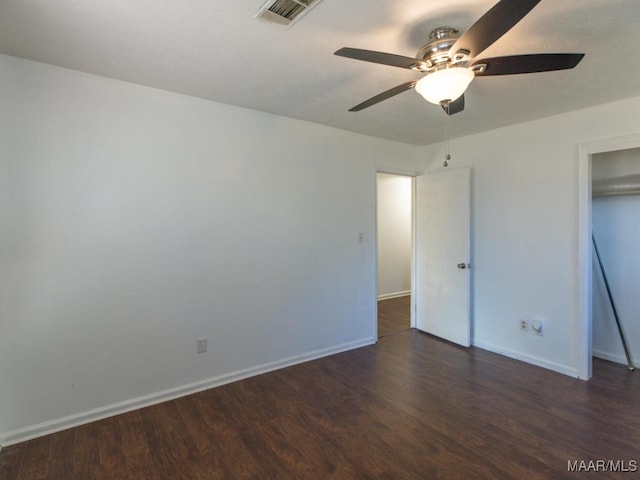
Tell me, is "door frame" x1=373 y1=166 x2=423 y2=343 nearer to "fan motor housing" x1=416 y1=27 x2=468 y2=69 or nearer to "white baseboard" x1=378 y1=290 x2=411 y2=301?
"white baseboard" x1=378 y1=290 x2=411 y2=301

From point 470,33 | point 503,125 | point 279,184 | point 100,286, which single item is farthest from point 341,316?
point 470,33

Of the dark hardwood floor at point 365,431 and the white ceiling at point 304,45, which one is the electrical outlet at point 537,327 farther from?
the white ceiling at point 304,45

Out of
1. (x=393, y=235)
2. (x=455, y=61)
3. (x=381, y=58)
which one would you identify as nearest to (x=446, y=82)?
(x=455, y=61)

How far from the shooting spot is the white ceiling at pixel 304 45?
1.55 metres

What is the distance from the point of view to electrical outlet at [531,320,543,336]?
319cm

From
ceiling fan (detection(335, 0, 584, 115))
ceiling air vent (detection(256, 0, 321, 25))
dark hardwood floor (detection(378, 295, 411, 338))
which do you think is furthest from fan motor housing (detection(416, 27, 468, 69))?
dark hardwood floor (detection(378, 295, 411, 338))

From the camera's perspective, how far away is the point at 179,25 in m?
1.68

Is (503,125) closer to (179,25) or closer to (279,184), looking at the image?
(279,184)

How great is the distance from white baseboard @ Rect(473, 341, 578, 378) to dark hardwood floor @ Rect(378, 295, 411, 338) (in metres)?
1.01

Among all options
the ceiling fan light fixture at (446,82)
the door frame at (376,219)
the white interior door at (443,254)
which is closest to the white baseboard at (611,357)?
the white interior door at (443,254)

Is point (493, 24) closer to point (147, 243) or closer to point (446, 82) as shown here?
point (446, 82)

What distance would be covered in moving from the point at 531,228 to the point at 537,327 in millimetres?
977

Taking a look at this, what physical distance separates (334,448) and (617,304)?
3204 mm

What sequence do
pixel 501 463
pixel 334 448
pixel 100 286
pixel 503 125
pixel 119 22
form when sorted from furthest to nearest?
1. pixel 503 125
2. pixel 100 286
3. pixel 334 448
4. pixel 501 463
5. pixel 119 22
